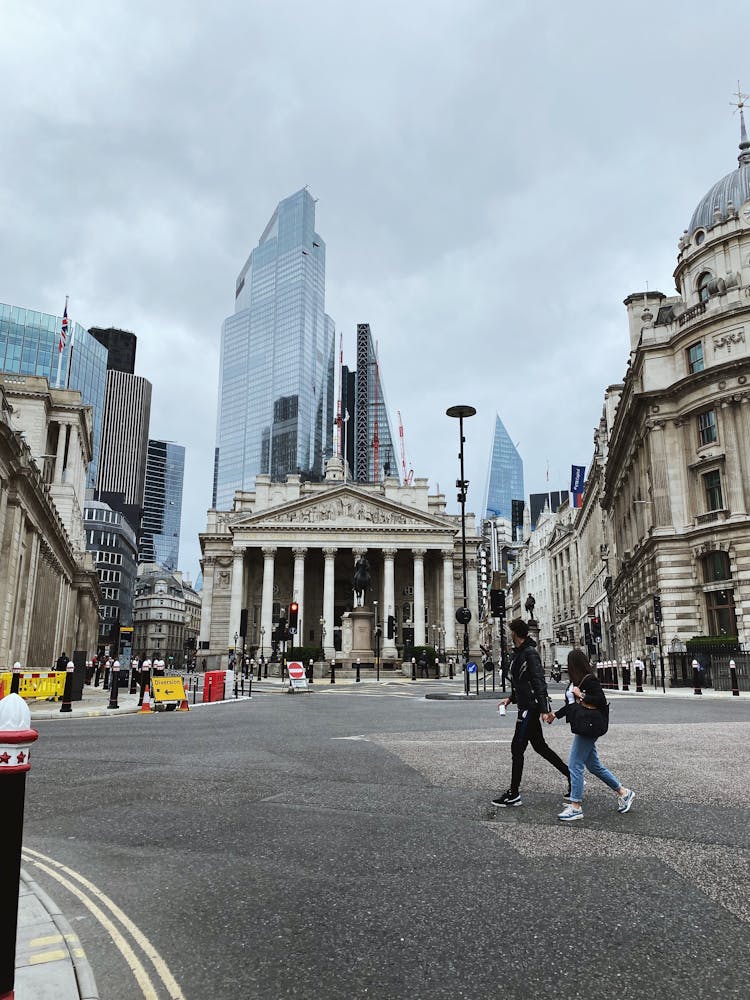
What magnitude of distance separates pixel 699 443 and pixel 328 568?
48.3 meters

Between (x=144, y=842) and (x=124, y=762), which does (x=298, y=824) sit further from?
(x=124, y=762)

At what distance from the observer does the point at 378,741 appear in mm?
13188

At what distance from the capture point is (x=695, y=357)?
40.8 m

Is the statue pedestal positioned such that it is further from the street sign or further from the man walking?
the man walking

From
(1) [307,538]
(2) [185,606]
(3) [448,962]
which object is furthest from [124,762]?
(2) [185,606]

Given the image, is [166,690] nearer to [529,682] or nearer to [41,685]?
[41,685]

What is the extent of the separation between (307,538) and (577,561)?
39.6m

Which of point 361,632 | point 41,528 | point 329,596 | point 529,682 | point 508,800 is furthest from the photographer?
point 329,596

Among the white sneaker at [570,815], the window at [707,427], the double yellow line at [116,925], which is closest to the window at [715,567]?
the window at [707,427]

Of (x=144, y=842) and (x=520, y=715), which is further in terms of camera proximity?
(x=520, y=715)

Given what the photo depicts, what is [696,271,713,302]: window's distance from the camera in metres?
44.4

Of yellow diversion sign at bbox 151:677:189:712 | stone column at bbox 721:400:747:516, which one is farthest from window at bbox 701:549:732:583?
yellow diversion sign at bbox 151:677:189:712

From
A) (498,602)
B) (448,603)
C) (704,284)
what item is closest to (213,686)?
(498,602)

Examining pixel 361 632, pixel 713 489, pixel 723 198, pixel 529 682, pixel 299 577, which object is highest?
pixel 723 198
